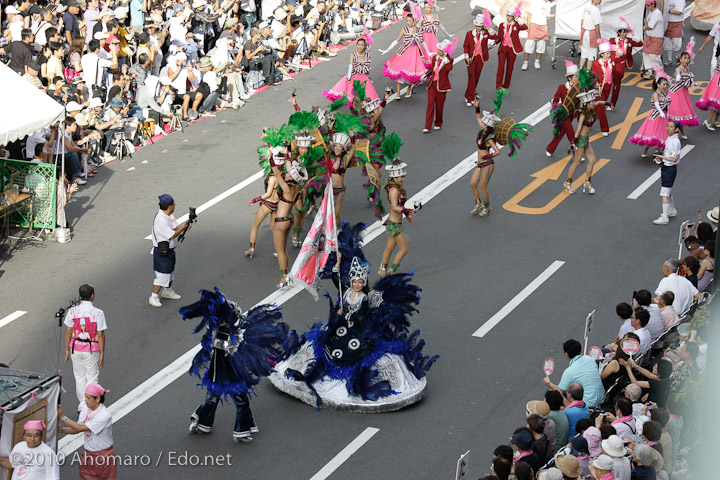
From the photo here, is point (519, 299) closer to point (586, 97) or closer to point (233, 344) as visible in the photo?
point (586, 97)

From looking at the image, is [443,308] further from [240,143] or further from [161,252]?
[240,143]

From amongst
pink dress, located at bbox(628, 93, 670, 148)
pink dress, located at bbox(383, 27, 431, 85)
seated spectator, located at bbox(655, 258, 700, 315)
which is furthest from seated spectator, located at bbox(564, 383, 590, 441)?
pink dress, located at bbox(383, 27, 431, 85)

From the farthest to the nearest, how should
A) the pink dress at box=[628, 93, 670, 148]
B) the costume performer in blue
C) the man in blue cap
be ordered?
the pink dress at box=[628, 93, 670, 148], the man in blue cap, the costume performer in blue

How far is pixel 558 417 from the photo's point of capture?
38.1 feet

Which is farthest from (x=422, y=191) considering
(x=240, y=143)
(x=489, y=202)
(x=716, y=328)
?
(x=716, y=328)

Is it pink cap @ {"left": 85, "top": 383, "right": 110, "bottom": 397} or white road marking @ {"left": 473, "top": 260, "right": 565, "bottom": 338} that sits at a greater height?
pink cap @ {"left": 85, "top": 383, "right": 110, "bottom": 397}

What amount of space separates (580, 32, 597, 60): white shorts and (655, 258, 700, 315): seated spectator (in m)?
11.6

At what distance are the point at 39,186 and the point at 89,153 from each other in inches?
92.9

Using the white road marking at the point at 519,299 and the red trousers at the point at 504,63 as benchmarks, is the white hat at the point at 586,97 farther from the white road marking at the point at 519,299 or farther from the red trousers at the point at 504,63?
the red trousers at the point at 504,63

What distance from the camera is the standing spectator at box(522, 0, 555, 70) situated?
2541cm

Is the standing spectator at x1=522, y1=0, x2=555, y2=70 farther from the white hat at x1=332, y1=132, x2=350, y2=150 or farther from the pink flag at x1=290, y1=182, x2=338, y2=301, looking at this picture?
the pink flag at x1=290, y1=182, x2=338, y2=301

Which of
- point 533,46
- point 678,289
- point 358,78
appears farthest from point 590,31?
point 678,289

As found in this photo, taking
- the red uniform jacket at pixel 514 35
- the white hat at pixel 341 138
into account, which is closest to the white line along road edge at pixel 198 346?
the white hat at pixel 341 138

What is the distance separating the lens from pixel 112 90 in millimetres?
21062
